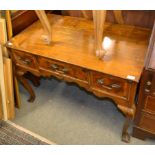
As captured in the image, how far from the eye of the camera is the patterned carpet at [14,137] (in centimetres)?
149

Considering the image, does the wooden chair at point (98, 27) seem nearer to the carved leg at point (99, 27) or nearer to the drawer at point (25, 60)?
the carved leg at point (99, 27)

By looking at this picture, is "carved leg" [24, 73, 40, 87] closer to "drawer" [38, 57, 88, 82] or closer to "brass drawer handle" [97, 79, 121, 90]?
"drawer" [38, 57, 88, 82]

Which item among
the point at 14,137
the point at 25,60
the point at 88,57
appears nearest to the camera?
the point at 88,57

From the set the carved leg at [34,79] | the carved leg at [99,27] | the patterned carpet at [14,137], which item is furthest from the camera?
the carved leg at [34,79]

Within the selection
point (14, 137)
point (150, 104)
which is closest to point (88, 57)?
point (150, 104)

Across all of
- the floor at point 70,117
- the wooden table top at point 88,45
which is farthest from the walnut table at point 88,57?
the floor at point 70,117

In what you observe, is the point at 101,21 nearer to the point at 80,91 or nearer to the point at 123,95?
the point at 123,95

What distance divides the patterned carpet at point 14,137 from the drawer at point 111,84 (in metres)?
0.56

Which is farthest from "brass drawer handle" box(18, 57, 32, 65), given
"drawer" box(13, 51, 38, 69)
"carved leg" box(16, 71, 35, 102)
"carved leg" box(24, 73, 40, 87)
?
"carved leg" box(24, 73, 40, 87)

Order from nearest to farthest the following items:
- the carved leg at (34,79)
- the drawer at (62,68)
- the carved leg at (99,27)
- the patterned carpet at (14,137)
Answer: the carved leg at (99,27), the drawer at (62,68), the patterned carpet at (14,137), the carved leg at (34,79)

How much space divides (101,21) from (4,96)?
0.84 metres

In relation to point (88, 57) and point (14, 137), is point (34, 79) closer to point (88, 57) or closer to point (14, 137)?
point (14, 137)

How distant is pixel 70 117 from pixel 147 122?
559 mm

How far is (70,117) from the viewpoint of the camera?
165 cm
